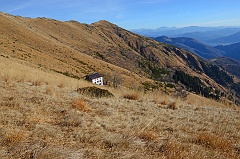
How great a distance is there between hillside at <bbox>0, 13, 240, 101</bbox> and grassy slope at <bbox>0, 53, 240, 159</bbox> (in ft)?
29.4

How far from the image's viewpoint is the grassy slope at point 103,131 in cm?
452

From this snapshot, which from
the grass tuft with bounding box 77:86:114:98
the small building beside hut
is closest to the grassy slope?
the grass tuft with bounding box 77:86:114:98

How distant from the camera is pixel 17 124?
5520 mm

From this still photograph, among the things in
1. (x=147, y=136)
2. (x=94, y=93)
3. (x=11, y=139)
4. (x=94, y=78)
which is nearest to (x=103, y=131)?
(x=147, y=136)

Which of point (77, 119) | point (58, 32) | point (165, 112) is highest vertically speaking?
point (58, 32)

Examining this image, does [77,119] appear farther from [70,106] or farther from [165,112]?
[165,112]

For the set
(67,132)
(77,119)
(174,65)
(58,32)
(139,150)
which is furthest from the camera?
(174,65)

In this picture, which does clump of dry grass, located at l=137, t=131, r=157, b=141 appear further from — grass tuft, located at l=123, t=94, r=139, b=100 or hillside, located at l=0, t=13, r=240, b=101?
hillside, located at l=0, t=13, r=240, b=101

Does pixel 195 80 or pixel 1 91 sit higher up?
pixel 1 91

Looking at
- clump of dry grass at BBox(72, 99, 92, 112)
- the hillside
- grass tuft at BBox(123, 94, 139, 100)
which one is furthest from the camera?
the hillside

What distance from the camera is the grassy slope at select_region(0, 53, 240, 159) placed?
452 cm

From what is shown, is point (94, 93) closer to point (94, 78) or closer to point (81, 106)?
point (81, 106)

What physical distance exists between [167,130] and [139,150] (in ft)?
6.07

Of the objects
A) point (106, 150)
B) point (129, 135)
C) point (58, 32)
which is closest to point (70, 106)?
point (129, 135)
